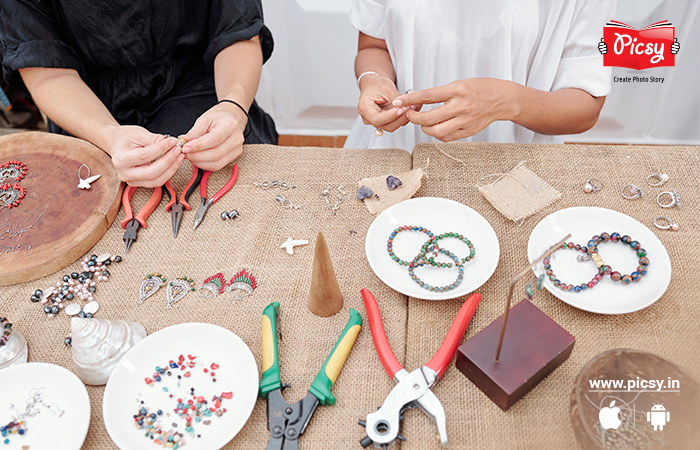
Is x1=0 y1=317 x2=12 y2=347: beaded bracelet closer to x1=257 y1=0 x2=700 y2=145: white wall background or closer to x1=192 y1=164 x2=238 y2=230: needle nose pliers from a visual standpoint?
x1=192 y1=164 x2=238 y2=230: needle nose pliers

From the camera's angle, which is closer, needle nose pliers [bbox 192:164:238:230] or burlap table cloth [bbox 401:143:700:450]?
burlap table cloth [bbox 401:143:700:450]

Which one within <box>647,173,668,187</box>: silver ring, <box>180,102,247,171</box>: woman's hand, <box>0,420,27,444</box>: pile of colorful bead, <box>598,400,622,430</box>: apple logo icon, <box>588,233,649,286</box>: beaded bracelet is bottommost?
<box>0,420,27,444</box>: pile of colorful bead

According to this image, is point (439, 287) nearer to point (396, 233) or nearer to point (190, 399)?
point (396, 233)

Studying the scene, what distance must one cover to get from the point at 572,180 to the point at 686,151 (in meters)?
0.34

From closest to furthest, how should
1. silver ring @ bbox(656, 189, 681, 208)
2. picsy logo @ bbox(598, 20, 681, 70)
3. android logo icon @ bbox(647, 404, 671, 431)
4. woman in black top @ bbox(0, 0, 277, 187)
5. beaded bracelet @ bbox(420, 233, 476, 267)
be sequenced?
android logo icon @ bbox(647, 404, 671, 431)
beaded bracelet @ bbox(420, 233, 476, 267)
silver ring @ bbox(656, 189, 681, 208)
woman in black top @ bbox(0, 0, 277, 187)
picsy logo @ bbox(598, 20, 681, 70)

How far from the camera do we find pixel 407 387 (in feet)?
2.47

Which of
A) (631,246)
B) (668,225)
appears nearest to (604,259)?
(631,246)

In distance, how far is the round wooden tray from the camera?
3.33 ft

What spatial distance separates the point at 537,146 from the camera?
4.05 ft

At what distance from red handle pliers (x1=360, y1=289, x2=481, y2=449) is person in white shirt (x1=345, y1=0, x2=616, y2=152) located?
539 mm

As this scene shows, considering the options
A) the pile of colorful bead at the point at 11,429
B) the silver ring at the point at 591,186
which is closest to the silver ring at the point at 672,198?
the silver ring at the point at 591,186

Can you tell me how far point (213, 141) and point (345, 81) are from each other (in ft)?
5.75

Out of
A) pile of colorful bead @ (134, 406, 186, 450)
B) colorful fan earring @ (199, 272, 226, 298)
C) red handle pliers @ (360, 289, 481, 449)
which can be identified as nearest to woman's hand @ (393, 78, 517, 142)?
red handle pliers @ (360, 289, 481, 449)

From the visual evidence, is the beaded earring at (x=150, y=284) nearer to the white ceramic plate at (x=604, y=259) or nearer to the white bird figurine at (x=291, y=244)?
the white bird figurine at (x=291, y=244)
